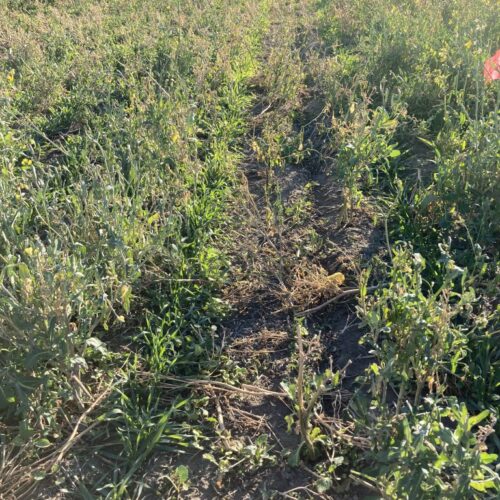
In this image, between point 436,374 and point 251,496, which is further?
point 436,374

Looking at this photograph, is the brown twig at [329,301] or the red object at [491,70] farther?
the red object at [491,70]

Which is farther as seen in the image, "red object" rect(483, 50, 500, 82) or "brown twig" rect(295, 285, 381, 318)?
"red object" rect(483, 50, 500, 82)

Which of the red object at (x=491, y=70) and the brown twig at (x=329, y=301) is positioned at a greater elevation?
the red object at (x=491, y=70)

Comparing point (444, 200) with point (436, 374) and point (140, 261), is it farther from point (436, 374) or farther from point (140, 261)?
point (140, 261)

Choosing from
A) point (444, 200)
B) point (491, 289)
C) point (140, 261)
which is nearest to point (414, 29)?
point (444, 200)

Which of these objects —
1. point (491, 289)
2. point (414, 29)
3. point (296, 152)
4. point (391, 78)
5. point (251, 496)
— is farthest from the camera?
point (414, 29)

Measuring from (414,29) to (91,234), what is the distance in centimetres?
405

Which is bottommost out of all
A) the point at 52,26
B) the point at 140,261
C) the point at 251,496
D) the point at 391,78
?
the point at 251,496

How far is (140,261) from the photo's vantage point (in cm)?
286

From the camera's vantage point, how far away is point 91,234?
2928mm

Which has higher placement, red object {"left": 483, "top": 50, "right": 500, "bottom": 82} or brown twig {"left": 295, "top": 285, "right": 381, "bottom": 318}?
red object {"left": 483, "top": 50, "right": 500, "bottom": 82}

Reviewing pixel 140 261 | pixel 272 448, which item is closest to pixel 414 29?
pixel 140 261

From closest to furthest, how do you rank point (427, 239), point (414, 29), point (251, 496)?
point (251, 496), point (427, 239), point (414, 29)

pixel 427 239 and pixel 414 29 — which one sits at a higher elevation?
pixel 414 29
